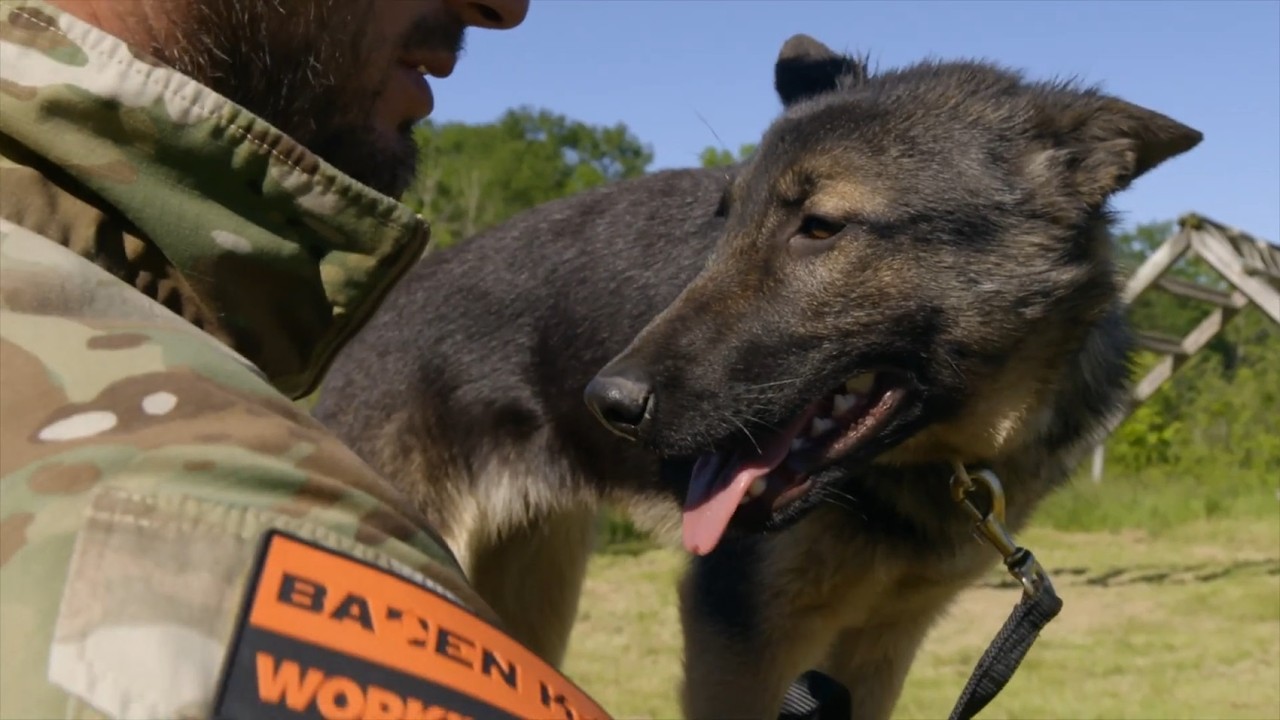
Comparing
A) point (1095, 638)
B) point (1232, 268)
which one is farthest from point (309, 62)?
point (1232, 268)

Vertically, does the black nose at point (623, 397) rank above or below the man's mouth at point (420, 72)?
below

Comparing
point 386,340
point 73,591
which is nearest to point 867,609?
point 386,340

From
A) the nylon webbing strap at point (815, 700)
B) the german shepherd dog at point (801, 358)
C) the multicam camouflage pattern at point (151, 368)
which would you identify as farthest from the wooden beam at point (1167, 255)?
the multicam camouflage pattern at point (151, 368)

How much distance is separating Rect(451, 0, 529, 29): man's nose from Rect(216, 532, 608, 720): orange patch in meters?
0.96

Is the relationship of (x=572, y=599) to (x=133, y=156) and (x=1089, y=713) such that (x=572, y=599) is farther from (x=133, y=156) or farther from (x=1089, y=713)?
(x=133, y=156)

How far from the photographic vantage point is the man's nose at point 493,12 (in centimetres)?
155

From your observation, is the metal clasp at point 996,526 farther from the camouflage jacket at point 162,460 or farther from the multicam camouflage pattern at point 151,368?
the camouflage jacket at point 162,460

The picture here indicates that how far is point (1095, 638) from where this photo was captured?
7.19 metres

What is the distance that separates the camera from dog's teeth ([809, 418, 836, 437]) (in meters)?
3.22

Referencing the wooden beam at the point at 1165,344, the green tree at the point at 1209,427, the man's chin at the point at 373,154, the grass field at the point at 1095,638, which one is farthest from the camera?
the green tree at the point at 1209,427

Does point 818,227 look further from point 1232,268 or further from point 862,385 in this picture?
point 1232,268

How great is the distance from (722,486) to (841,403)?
374 millimetres

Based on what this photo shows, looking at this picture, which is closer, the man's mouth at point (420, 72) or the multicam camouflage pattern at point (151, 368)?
the multicam camouflage pattern at point (151, 368)

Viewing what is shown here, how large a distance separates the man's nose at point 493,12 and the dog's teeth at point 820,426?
1771mm
